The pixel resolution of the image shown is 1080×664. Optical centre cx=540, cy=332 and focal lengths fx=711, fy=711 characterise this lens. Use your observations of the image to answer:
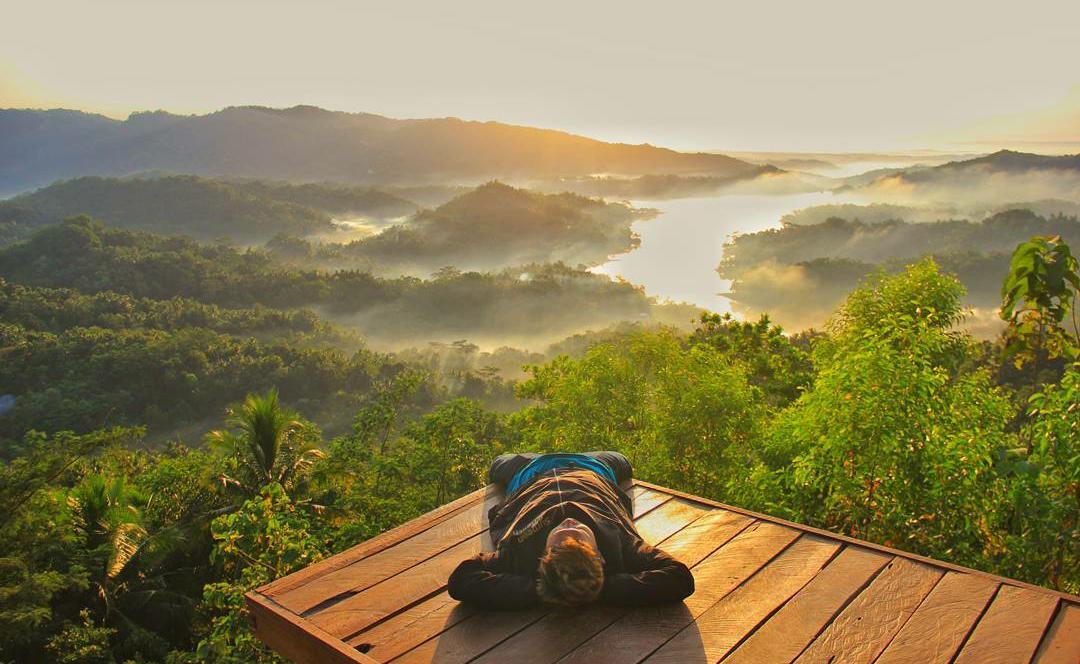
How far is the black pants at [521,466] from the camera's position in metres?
3.64

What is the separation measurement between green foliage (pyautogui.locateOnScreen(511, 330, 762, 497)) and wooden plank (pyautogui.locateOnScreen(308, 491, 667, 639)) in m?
2.98

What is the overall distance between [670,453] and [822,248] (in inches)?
2967

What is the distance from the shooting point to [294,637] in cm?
250

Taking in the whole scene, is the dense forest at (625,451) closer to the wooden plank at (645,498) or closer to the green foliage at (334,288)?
the wooden plank at (645,498)

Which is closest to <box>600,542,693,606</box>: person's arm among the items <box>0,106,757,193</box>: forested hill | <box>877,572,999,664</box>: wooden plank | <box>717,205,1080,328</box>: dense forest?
<box>877,572,999,664</box>: wooden plank

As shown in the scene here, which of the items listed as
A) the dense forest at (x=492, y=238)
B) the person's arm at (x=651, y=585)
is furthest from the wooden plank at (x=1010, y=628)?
the dense forest at (x=492, y=238)

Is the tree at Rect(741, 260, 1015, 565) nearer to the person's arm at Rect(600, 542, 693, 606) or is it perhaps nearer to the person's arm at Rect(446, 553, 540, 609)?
the person's arm at Rect(600, 542, 693, 606)

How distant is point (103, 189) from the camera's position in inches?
4946

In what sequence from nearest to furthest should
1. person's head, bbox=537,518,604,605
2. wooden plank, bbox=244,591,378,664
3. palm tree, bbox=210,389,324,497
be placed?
1. wooden plank, bbox=244,591,378,664
2. person's head, bbox=537,518,604,605
3. palm tree, bbox=210,389,324,497

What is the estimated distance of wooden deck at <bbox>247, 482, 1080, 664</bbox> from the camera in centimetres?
228

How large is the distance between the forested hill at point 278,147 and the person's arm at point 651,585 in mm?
116805

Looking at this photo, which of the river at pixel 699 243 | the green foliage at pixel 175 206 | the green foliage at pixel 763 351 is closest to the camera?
the green foliage at pixel 763 351

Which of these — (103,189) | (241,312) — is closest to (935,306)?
(241,312)

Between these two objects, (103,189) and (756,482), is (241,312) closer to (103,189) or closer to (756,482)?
(756,482)
